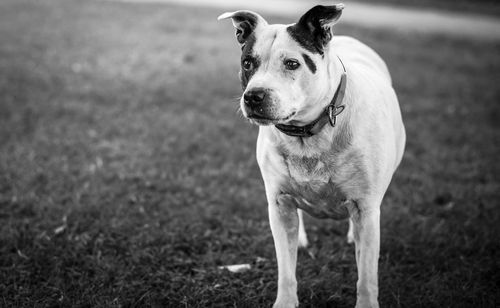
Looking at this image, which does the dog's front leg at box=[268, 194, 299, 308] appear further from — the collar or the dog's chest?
the collar

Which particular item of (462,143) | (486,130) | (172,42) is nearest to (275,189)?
(462,143)

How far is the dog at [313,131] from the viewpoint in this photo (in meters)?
2.94

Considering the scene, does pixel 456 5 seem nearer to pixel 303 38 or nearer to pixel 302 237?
pixel 302 237

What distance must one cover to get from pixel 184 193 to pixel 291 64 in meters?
2.53

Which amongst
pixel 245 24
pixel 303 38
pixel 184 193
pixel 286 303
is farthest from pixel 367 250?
pixel 184 193

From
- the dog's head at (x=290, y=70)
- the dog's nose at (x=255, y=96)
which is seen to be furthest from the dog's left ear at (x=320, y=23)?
the dog's nose at (x=255, y=96)

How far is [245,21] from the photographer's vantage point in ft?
10.6

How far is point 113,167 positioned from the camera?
5.61 meters

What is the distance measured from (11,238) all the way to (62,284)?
0.86 meters

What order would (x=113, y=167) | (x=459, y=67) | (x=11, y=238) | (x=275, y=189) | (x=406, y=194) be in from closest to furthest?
(x=275, y=189)
(x=11, y=238)
(x=406, y=194)
(x=113, y=167)
(x=459, y=67)

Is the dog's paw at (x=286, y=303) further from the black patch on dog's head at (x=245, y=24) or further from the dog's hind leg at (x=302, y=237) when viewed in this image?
the black patch on dog's head at (x=245, y=24)

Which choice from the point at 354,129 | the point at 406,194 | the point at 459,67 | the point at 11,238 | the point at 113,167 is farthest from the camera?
the point at 459,67

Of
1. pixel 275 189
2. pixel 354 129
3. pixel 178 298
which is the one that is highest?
pixel 354 129

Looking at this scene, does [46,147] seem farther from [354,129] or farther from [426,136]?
[426,136]
